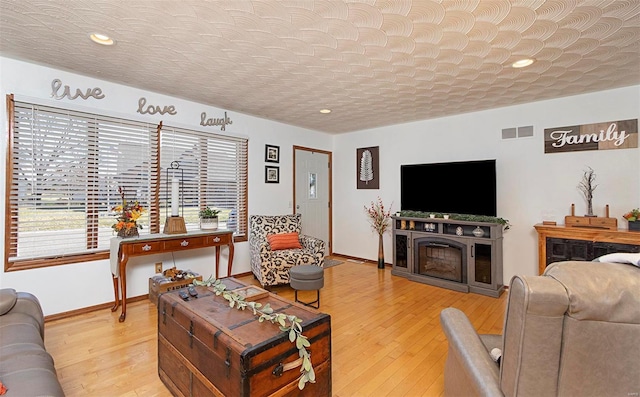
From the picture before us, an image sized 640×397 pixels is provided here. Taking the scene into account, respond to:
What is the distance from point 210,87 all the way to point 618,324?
3607 millimetres

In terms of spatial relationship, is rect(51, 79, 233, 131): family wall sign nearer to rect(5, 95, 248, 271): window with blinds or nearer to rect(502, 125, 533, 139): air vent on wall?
rect(5, 95, 248, 271): window with blinds

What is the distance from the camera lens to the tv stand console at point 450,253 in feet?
12.0

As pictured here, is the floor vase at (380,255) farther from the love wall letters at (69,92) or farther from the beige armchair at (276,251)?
the love wall letters at (69,92)

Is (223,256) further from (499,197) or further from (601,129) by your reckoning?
(601,129)

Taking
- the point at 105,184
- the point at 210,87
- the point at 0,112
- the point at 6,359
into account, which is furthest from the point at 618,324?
the point at 0,112

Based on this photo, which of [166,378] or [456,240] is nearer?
[166,378]

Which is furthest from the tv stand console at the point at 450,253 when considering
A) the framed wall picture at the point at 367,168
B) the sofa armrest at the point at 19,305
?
the sofa armrest at the point at 19,305

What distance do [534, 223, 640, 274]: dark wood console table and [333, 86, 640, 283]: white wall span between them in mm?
403

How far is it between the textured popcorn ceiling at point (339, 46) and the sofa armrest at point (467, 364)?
6.26ft

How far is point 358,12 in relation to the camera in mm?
1939

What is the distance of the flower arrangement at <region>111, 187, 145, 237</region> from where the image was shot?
3073 millimetres

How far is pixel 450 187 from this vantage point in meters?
4.14

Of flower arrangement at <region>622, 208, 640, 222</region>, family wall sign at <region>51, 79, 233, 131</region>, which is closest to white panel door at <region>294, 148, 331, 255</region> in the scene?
family wall sign at <region>51, 79, 233, 131</region>

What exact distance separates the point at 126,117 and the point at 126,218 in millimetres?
1132
